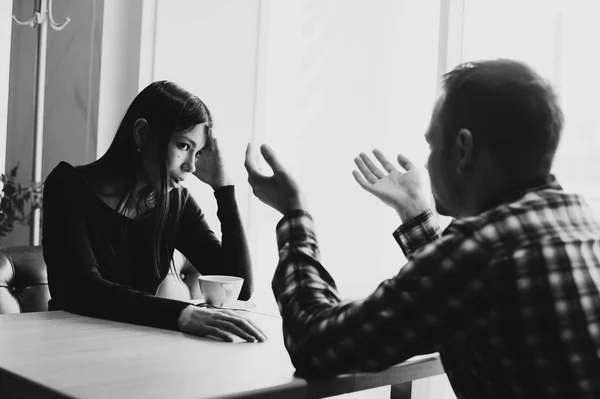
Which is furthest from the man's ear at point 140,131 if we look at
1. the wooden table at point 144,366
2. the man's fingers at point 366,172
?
the man's fingers at point 366,172

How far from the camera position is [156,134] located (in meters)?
1.89

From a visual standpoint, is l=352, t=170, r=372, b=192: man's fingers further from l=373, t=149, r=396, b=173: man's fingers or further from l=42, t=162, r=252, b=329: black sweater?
l=42, t=162, r=252, b=329: black sweater

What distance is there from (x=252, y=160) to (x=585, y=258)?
2.03 ft

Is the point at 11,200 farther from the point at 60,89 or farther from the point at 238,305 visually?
the point at 238,305

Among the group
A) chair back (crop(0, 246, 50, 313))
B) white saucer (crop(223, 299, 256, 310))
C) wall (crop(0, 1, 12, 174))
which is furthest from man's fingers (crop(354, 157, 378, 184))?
wall (crop(0, 1, 12, 174))

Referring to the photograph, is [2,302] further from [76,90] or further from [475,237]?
[76,90]

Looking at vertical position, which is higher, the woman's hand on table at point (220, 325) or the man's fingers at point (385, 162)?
the man's fingers at point (385, 162)

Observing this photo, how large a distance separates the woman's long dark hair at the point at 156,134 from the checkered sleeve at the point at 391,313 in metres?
0.89

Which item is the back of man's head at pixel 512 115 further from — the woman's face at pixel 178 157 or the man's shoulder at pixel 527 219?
the woman's face at pixel 178 157

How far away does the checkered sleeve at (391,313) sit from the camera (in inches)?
36.3

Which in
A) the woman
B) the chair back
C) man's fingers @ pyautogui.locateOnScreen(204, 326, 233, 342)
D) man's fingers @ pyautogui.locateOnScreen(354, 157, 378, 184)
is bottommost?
the chair back

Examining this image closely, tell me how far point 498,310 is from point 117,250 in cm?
121

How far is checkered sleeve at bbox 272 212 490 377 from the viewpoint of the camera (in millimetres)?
921

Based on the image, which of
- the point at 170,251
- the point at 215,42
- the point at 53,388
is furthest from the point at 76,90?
the point at 53,388
